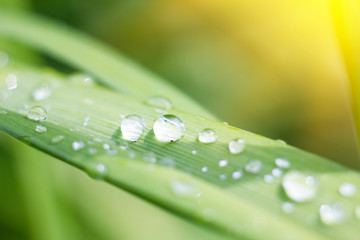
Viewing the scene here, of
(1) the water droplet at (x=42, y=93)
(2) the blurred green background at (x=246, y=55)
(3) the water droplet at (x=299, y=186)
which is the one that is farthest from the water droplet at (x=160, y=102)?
(2) the blurred green background at (x=246, y=55)

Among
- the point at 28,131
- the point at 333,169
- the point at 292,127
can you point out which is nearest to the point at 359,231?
the point at 333,169

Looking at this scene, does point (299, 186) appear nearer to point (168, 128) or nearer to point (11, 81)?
point (168, 128)

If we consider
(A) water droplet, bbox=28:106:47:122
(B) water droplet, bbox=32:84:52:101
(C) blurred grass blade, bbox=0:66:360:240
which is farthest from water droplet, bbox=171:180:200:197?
(B) water droplet, bbox=32:84:52:101

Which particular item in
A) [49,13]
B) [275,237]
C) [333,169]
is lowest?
[275,237]

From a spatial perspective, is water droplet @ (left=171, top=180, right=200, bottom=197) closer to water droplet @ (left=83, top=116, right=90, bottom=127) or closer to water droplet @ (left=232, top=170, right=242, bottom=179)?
water droplet @ (left=232, top=170, right=242, bottom=179)

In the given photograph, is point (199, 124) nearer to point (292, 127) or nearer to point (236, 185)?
point (236, 185)

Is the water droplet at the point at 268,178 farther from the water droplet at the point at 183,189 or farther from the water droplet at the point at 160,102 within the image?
the water droplet at the point at 160,102

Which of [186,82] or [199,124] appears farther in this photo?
[186,82]
